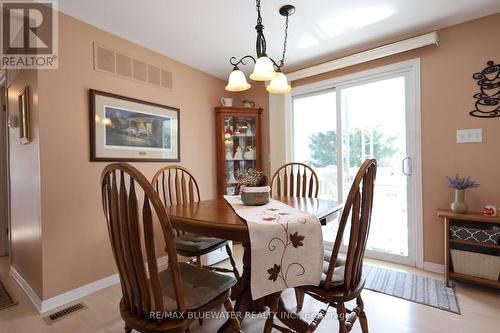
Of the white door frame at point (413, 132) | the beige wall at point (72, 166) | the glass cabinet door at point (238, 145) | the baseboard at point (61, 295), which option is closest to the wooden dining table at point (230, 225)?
the beige wall at point (72, 166)

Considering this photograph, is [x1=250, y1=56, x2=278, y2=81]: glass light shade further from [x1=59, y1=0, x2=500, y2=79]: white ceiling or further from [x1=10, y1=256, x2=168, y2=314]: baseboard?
[x1=10, y1=256, x2=168, y2=314]: baseboard

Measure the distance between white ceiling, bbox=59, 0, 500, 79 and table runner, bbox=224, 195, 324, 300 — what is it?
170cm

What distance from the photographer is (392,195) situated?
2721mm

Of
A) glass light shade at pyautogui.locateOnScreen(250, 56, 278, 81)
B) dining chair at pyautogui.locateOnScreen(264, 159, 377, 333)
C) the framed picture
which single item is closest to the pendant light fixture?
glass light shade at pyautogui.locateOnScreen(250, 56, 278, 81)

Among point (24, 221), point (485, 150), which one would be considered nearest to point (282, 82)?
point (485, 150)

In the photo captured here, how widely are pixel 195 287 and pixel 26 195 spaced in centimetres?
189

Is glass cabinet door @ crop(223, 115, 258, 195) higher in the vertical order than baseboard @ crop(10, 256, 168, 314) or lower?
higher

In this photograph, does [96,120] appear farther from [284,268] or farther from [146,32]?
[284,268]

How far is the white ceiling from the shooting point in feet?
6.33

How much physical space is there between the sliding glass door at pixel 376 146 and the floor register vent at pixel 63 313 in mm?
2574

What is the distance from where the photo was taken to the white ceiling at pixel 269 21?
193 cm

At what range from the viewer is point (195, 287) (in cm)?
118

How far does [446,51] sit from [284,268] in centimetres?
250
